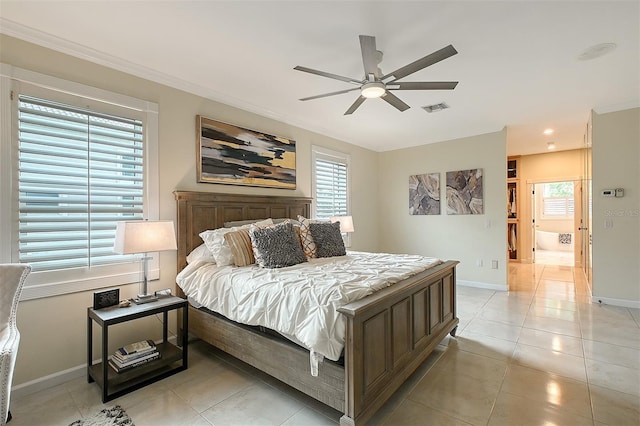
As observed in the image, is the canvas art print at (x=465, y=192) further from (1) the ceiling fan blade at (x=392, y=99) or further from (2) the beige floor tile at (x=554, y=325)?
(1) the ceiling fan blade at (x=392, y=99)

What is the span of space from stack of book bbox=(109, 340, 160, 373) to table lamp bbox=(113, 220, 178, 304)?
384 millimetres

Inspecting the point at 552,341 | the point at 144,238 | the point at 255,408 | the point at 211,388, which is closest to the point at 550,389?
the point at 552,341

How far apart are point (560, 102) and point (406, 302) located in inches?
143

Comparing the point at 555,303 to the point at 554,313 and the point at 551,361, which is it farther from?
the point at 551,361

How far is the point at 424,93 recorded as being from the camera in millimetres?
3551

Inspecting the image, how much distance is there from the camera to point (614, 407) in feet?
6.50

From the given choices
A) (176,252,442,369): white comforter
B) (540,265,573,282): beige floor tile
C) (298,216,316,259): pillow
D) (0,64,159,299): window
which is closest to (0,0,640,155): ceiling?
(0,64,159,299): window

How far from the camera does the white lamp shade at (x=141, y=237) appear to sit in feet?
7.59

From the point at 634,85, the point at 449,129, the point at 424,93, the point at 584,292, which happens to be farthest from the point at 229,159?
the point at 584,292

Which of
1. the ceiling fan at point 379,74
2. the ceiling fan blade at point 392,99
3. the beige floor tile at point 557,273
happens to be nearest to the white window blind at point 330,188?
the ceiling fan blade at point 392,99

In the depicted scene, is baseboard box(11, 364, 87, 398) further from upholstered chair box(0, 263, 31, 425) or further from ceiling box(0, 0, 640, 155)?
ceiling box(0, 0, 640, 155)

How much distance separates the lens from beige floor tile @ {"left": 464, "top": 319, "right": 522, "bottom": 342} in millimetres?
3130

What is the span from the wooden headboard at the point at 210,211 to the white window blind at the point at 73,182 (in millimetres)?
406

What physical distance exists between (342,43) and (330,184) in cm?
281
